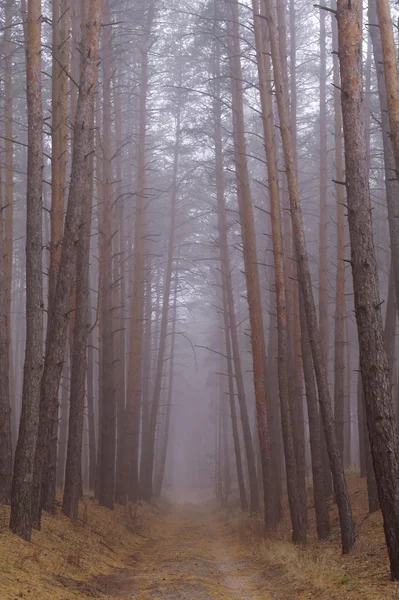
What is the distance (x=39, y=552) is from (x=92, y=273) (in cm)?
2214

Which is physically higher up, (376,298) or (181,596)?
(376,298)

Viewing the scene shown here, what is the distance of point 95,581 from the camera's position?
7988 millimetres

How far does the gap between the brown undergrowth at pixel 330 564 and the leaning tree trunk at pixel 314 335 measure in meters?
0.54

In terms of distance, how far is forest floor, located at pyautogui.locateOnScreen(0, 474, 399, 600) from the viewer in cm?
680

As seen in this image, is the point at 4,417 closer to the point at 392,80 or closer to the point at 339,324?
the point at 392,80

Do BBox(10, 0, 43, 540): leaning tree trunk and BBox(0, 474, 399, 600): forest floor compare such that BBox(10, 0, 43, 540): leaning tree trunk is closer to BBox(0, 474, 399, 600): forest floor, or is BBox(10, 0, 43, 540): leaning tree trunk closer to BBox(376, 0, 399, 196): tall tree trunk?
BBox(0, 474, 399, 600): forest floor

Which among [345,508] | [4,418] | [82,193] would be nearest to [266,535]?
[345,508]

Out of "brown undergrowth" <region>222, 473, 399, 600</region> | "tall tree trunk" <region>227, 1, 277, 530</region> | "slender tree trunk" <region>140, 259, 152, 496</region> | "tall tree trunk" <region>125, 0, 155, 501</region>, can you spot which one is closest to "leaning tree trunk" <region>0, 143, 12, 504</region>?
"brown undergrowth" <region>222, 473, 399, 600</region>

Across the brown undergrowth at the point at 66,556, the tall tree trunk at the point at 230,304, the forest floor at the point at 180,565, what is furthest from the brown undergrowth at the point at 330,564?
the tall tree trunk at the point at 230,304

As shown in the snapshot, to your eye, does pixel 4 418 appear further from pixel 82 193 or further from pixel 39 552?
pixel 82 193

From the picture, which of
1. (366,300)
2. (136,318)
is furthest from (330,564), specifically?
(136,318)

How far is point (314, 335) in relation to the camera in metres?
10.8

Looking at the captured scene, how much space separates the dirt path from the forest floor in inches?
0.5

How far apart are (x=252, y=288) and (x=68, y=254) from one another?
6.30 meters
